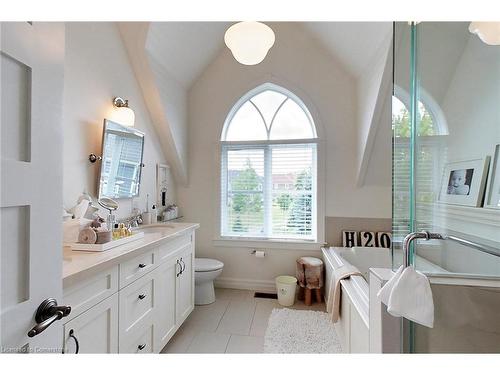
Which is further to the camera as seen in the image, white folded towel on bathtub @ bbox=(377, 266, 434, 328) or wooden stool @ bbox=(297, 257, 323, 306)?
wooden stool @ bbox=(297, 257, 323, 306)

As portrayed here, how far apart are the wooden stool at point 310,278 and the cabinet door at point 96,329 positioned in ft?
6.38

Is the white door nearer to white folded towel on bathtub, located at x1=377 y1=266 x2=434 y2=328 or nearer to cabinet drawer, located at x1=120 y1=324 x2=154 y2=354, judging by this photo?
cabinet drawer, located at x1=120 y1=324 x2=154 y2=354

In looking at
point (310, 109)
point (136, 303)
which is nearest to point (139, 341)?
point (136, 303)

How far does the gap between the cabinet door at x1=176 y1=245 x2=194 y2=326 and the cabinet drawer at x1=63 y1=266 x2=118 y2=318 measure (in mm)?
828

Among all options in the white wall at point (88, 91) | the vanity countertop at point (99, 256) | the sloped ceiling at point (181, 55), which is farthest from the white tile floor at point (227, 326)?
the sloped ceiling at point (181, 55)

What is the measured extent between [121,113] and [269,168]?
1.79m

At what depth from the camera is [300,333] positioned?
2098 mm

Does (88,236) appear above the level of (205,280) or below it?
above

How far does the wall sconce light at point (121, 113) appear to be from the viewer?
6.64 ft

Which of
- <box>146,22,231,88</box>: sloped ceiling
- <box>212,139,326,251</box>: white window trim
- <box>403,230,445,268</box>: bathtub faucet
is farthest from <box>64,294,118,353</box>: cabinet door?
<box>146,22,231,88</box>: sloped ceiling

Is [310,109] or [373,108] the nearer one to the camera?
[373,108]

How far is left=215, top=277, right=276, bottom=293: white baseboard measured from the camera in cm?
301

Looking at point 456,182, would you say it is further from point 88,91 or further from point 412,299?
point 88,91

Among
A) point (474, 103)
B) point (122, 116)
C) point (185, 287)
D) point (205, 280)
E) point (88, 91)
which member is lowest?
point (205, 280)
